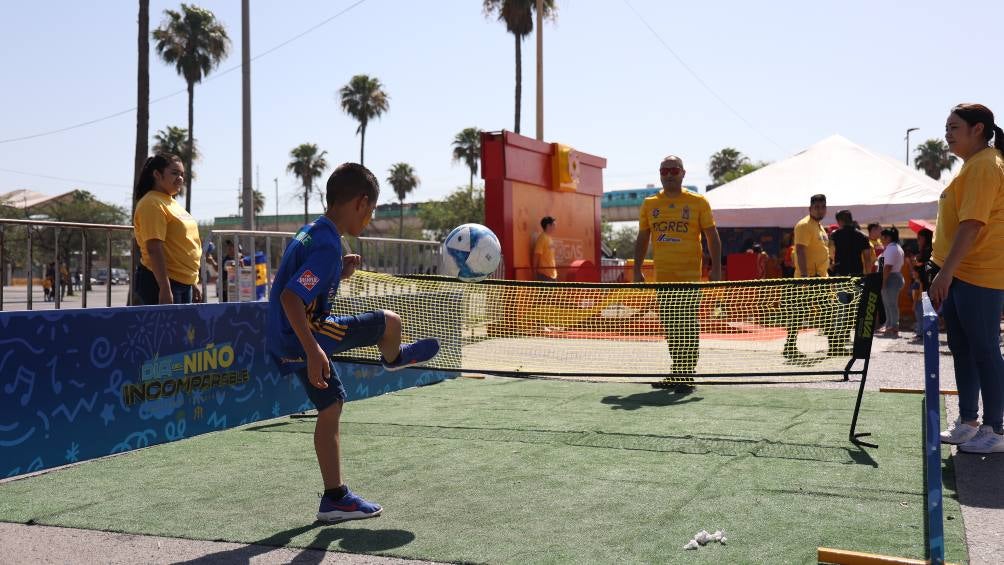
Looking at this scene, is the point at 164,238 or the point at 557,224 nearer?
the point at 164,238

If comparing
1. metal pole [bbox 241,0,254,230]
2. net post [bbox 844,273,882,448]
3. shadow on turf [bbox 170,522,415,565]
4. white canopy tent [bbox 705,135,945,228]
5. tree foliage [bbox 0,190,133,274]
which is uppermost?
metal pole [bbox 241,0,254,230]

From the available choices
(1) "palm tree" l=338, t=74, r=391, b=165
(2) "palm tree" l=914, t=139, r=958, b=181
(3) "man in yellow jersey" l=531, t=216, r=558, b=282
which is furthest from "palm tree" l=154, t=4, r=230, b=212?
(2) "palm tree" l=914, t=139, r=958, b=181

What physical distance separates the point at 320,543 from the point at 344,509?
12.9 inches

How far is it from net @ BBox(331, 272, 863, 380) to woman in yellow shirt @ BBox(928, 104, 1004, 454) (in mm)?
958

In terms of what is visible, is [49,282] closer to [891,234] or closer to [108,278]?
[108,278]

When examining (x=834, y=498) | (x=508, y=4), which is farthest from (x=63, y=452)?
(x=508, y=4)

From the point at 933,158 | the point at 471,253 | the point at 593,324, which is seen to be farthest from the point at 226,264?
the point at 933,158

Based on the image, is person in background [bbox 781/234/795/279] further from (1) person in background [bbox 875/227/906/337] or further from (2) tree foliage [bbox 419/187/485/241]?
(2) tree foliage [bbox 419/187/485/241]

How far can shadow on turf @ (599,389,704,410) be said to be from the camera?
773cm

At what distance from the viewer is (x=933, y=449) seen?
3.57 meters

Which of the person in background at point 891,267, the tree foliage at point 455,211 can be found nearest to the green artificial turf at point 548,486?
the person in background at point 891,267

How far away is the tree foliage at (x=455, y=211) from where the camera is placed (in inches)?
3135

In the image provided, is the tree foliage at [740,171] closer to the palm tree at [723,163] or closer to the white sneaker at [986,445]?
the palm tree at [723,163]

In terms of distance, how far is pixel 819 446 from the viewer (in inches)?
228
